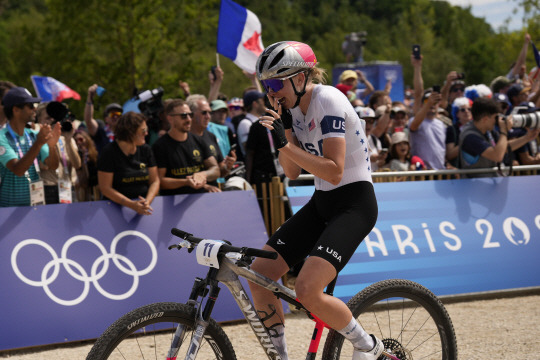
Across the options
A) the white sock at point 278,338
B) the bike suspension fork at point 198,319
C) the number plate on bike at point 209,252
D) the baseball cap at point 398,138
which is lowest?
the white sock at point 278,338

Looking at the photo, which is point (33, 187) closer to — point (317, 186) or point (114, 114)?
point (114, 114)

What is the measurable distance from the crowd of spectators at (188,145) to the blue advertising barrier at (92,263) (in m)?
0.28

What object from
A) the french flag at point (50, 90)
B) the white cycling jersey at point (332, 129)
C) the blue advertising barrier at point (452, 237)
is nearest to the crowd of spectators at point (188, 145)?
the blue advertising barrier at point (452, 237)

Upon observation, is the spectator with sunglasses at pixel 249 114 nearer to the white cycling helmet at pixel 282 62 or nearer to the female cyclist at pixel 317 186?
the female cyclist at pixel 317 186

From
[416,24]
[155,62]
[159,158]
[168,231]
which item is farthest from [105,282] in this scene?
[416,24]

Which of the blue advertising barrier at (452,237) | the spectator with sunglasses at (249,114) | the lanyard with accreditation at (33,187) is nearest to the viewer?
the lanyard with accreditation at (33,187)

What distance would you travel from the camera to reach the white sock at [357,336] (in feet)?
12.9

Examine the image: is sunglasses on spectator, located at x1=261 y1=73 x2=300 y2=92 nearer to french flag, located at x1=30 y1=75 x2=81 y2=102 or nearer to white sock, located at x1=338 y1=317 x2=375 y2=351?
white sock, located at x1=338 y1=317 x2=375 y2=351

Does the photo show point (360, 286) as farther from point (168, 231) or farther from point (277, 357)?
point (277, 357)

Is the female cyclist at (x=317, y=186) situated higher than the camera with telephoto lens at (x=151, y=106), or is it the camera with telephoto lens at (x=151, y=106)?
the female cyclist at (x=317, y=186)

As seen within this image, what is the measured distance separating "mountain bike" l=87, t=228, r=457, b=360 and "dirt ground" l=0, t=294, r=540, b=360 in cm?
132

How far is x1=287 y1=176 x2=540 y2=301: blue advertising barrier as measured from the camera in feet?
24.5

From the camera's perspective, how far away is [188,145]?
7.54 m

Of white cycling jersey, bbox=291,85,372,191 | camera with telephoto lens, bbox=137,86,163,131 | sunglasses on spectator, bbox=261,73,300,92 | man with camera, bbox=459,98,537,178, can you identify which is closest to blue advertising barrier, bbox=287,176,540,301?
man with camera, bbox=459,98,537,178
